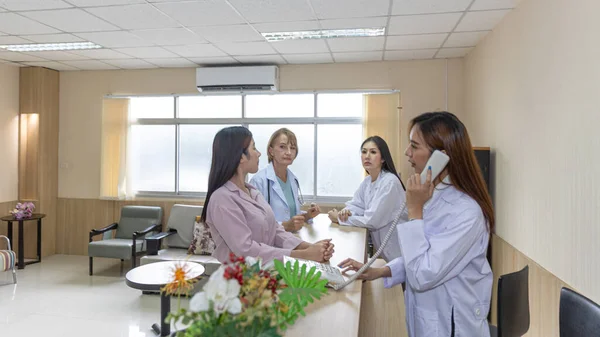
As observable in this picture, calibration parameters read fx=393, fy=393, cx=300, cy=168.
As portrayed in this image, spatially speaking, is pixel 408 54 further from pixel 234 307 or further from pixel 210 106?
pixel 234 307

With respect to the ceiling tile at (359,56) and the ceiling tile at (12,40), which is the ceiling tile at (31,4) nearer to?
the ceiling tile at (12,40)

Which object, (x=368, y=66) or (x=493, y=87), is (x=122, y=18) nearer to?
(x=368, y=66)

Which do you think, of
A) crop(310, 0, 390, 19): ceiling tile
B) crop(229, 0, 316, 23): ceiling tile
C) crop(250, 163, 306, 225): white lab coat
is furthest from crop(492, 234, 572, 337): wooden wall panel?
crop(229, 0, 316, 23): ceiling tile

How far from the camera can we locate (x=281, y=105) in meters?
5.80

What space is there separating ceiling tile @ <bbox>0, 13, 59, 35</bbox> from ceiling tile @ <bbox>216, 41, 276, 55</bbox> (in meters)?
1.78

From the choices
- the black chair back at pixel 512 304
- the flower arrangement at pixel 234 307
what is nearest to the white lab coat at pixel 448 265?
the black chair back at pixel 512 304

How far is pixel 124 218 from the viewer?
584 cm

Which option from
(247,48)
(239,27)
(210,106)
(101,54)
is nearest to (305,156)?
(210,106)

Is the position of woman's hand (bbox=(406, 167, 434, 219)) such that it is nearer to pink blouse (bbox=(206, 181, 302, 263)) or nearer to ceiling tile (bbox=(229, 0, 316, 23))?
pink blouse (bbox=(206, 181, 302, 263))

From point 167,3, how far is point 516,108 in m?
3.05

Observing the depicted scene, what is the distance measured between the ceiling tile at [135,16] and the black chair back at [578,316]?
353 centimetres

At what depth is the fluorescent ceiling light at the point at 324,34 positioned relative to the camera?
411cm

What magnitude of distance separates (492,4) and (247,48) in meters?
2.67

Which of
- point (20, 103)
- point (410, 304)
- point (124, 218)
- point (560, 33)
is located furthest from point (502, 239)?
point (20, 103)
